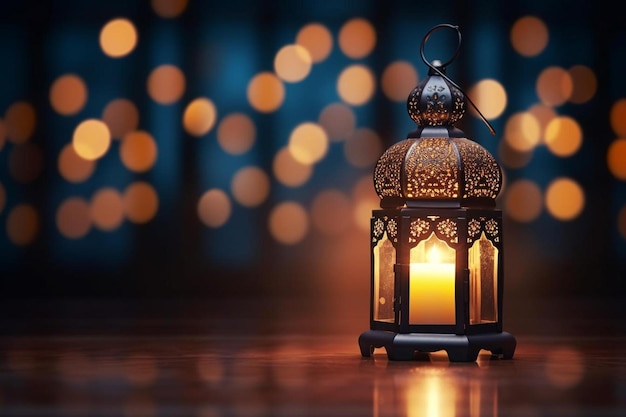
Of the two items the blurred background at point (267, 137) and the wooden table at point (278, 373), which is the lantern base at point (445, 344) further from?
the blurred background at point (267, 137)

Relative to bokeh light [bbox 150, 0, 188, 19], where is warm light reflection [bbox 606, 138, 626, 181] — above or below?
below

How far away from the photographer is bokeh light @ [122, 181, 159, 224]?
7.43m

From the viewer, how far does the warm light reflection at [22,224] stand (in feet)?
24.4

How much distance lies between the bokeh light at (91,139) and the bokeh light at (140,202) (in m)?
0.27

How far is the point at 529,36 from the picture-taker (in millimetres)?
7422

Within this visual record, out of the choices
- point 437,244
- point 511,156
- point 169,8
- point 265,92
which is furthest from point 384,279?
point 169,8

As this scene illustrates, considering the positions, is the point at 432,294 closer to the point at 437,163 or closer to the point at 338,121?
the point at 437,163

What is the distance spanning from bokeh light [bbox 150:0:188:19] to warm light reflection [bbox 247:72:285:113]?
0.58 metres

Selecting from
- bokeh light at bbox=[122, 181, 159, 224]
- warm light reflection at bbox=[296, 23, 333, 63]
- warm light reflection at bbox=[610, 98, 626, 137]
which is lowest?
bokeh light at bbox=[122, 181, 159, 224]

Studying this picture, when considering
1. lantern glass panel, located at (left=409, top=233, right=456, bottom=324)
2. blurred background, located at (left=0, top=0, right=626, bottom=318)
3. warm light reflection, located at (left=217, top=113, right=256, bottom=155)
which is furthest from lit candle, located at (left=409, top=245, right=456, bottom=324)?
warm light reflection, located at (left=217, top=113, right=256, bottom=155)

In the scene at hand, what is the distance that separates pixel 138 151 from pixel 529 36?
2.34 meters

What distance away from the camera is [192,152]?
7.47 metres

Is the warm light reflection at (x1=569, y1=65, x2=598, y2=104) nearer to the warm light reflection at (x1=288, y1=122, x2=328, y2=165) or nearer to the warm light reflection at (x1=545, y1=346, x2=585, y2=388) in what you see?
the warm light reflection at (x1=288, y1=122, x2=328, y2=165)

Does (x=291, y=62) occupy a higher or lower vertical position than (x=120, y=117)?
higher
